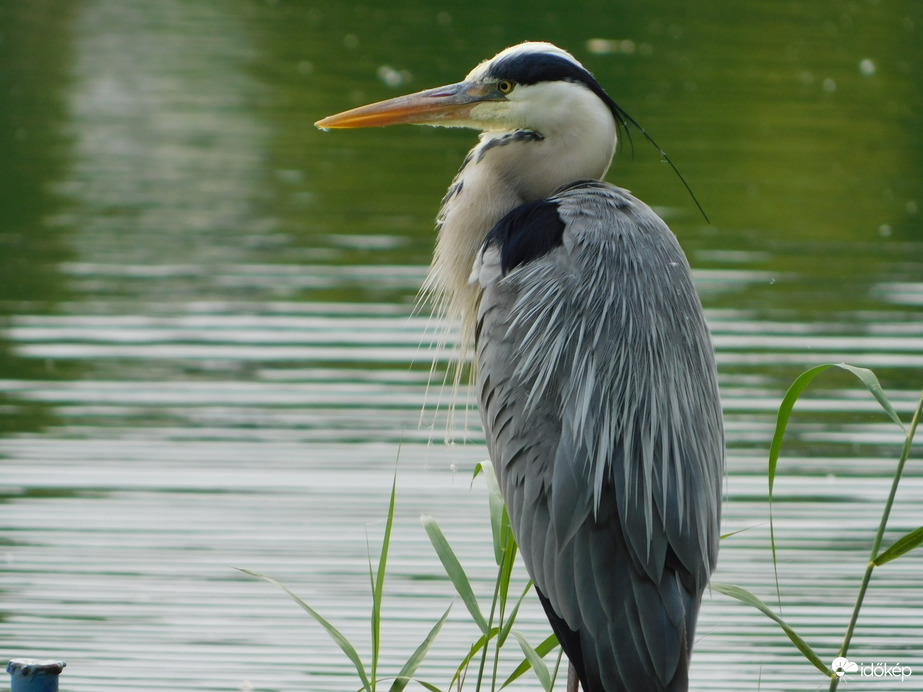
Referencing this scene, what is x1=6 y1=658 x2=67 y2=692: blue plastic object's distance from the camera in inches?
99.7

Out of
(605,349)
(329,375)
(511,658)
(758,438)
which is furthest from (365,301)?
(605,349)

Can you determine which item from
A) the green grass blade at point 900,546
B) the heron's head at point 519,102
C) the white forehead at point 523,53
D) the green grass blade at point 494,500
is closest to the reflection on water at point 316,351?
the green grass blade at point 494,500

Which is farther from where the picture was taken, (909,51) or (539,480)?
(909,51)

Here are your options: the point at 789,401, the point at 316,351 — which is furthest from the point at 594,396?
the point at 316,351

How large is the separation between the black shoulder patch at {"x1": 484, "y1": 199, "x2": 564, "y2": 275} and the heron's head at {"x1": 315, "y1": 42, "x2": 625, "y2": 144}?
240 millimetres

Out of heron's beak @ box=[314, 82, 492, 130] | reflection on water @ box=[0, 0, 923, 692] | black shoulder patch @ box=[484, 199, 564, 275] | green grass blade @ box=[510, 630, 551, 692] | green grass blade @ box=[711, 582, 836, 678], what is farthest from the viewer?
reflection on water @ box=[0, 0, 923, 692]

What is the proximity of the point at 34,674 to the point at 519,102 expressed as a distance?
175cm

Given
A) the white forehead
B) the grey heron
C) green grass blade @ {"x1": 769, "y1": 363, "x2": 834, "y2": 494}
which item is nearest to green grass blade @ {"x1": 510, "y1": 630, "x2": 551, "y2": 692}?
the grey heron

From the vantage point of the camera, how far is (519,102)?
365 cm

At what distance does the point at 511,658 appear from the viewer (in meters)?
4.61

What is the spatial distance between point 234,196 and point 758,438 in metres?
4.52

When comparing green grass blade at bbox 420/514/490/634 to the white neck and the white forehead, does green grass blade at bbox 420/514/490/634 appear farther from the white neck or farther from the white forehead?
the white forehead

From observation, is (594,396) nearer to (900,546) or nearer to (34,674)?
(900,546)

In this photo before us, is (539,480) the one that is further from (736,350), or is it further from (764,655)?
(736,350)
